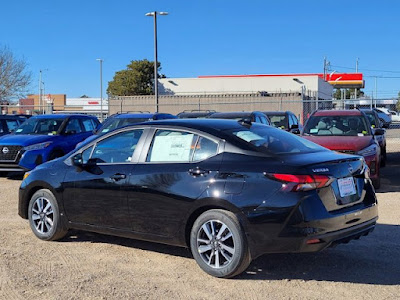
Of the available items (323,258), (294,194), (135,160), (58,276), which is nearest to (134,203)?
(135,160)

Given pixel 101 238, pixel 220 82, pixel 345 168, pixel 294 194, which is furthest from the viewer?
pixel 220 82

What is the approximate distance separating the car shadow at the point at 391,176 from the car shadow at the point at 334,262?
3969 mm

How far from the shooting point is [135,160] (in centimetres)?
548

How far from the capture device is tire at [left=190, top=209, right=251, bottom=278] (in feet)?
15.1

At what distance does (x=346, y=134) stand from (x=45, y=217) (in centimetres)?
703

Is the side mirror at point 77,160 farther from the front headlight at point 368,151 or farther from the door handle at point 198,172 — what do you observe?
the front headlight at point 368,151

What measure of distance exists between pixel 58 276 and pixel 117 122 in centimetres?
821

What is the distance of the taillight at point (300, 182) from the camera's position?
4426 mm

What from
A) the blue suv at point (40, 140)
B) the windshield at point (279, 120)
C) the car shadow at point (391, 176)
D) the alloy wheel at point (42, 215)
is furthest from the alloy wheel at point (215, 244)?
the windshield at point (279, 120)

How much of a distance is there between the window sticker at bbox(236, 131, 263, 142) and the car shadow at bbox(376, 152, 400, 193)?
18.5 feet

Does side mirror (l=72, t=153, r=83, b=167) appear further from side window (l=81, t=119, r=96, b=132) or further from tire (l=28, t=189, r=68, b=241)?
side window (l=81, t=119, r=96, b=132)

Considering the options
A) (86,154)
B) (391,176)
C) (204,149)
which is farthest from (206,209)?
(391,176)

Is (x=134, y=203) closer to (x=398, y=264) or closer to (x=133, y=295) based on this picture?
(x=133, y=295)

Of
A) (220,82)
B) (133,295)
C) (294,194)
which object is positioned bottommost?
(133,295)
